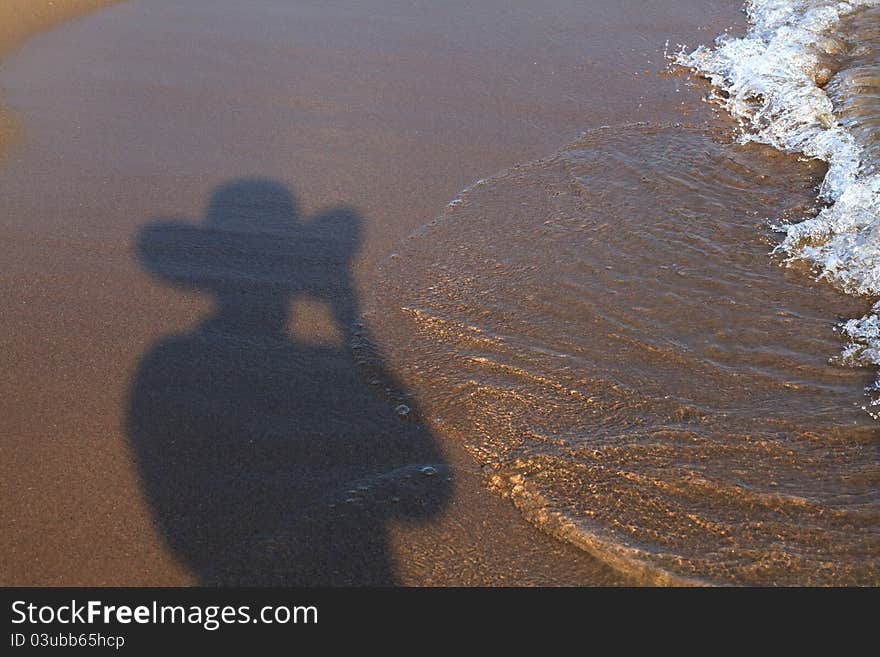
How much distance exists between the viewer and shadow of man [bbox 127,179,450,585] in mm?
2582

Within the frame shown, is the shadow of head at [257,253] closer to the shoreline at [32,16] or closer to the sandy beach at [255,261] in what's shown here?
the sandy beach at [255,261]

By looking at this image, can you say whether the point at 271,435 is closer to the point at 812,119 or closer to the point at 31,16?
the point at 812,119

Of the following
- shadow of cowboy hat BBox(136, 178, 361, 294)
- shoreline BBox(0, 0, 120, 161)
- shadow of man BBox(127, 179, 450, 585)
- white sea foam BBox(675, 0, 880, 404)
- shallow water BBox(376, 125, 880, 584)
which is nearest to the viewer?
shadow of man BBox(127, 179, 450, 585)

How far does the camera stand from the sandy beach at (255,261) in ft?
8.61

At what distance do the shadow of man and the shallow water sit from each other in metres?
0.27

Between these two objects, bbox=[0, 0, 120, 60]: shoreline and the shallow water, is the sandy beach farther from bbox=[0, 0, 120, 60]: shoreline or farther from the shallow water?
the shallow water

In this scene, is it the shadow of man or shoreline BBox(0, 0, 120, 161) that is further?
shoreline BBox(0, 0, 120, 161)

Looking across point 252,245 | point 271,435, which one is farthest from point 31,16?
point 271,435

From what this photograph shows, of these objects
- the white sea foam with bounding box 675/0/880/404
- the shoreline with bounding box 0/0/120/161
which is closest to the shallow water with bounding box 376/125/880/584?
the white sea foam with bounding box 675/0/880/404

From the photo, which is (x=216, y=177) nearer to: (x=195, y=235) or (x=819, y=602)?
(x=195, y=235)

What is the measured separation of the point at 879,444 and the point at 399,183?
→ 9.76 ft

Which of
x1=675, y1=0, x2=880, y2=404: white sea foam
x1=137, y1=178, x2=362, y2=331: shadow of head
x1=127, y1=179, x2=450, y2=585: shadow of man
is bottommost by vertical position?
x1=127, y1=179, x2=450, y2=585: shadow of man

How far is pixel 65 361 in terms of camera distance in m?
3.33

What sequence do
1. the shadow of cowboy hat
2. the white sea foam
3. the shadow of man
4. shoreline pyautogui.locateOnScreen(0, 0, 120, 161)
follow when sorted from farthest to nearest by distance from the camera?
1. shoreline pyautogui.locateOnScreen(0, 0, 120, 161)
2. the white sea foam
3. the shadow of cowboy hat
4. the shadow of man
